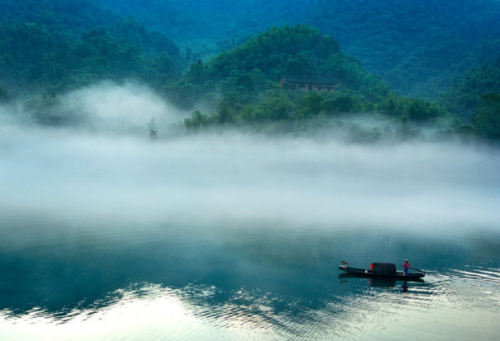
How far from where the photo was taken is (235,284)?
1526cm

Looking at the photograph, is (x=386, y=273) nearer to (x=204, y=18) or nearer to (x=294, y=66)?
(x=294, y=66)

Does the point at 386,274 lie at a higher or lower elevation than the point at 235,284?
higher

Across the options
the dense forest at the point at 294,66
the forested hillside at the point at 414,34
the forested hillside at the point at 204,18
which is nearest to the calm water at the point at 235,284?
the dense forest at the point at 294,66

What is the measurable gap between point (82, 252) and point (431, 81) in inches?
2365

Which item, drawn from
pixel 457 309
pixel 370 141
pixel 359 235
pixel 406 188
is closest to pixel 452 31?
pixel 370 141

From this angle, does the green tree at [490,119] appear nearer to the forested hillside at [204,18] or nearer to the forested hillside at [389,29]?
the forested hillside at [389,29]

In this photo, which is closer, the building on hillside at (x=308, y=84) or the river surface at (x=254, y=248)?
the river surface at (x=254, y=248)

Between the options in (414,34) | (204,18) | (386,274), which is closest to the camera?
(386,274)

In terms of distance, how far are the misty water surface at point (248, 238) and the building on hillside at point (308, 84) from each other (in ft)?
31.9

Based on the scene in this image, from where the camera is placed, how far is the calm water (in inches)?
489

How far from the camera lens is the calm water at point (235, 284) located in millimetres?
12422

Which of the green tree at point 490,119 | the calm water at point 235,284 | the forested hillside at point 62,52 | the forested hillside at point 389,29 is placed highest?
the forested hillside at point 389,29

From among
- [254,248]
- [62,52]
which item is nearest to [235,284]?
[254,248]

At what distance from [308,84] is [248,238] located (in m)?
36.8
